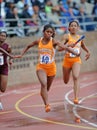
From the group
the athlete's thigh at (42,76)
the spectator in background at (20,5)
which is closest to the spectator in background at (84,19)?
the spectator in background at (20,5)

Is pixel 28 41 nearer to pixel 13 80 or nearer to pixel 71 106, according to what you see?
pixel 13 80

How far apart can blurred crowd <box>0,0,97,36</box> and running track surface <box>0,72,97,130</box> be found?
379 cm

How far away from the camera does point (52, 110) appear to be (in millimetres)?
12555

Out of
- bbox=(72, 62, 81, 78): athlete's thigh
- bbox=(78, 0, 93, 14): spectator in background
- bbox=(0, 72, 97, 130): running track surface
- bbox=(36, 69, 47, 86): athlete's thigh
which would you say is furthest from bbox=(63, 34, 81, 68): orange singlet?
bbox=(78, 0, 93, 14): spectator in background

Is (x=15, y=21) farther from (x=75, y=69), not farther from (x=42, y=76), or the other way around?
(x=42, y=76)

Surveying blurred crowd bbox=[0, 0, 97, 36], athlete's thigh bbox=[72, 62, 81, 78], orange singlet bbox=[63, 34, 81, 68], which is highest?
orange singlet bbox=[63, 34, 81, 68]

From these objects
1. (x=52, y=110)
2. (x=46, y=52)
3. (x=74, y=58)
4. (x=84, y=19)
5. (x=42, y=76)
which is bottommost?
(x=84, y=19)

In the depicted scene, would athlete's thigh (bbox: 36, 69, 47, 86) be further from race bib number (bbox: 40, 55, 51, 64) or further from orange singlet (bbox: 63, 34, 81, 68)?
orange singlet (bbox: 63, 34, 81, 68)

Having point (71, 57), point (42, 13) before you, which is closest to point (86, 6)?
point (42, 13)

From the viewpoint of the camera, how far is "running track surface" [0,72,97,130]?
34.0 feet

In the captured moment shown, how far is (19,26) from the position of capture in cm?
2070

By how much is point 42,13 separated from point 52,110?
11.0 metres

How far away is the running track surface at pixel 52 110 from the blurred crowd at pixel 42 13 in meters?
3.79

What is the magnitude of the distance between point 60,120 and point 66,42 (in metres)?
3.05
